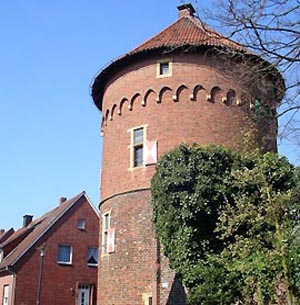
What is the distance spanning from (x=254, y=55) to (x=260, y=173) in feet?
23.6

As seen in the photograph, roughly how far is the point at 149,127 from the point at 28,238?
18.8 meters

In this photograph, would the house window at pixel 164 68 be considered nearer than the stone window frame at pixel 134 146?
No

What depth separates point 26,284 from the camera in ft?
109

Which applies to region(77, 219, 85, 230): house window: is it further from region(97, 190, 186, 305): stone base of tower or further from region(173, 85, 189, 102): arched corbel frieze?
region(173, 85, 189, 102): arched corbel frieze

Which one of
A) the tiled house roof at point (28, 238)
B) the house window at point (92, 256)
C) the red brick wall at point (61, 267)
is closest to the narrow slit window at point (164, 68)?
the tiled house roof at point (28, 238)

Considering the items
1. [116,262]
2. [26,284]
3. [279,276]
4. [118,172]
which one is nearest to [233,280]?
[279,276]

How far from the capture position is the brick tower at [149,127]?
19516 mm

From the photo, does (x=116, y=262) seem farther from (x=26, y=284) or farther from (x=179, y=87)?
(x=26, y=284)

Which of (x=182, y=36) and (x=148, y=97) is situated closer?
(x=148, y=97)

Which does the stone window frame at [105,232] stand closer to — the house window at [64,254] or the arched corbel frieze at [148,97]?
the arched corbel frieze at [148,97]

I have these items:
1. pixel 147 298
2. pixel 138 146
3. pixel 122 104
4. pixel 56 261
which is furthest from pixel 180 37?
pixel 56 261

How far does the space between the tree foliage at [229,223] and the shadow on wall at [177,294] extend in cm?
189

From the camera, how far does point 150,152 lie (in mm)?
20203

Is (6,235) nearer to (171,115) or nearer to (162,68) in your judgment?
(162,68)
